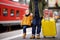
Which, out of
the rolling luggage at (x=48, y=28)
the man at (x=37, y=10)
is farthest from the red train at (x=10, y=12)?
the man at (x=37, y=10)

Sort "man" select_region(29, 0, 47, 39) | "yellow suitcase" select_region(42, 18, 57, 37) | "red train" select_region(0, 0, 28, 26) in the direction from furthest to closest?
1. "red train" select_region(0, 0, 28, 26)
2. "yellow suitcase" select_region(42, 18, 57, 37)
3. "man" select_region(29, 0, 47, 39)

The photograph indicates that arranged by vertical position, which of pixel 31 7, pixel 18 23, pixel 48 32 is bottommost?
pixel 18 23

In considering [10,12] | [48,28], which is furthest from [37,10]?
[10,12]

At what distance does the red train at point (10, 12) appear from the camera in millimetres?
11406

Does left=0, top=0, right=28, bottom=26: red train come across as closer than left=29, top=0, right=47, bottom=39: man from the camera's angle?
No

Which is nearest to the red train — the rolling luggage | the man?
the rolling luggage

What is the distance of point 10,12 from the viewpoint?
12.6m

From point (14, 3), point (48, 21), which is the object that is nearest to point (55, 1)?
point (14, 3)

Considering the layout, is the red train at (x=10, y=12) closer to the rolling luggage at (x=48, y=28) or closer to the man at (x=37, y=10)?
the rolling luggage at (x=48, y=28)

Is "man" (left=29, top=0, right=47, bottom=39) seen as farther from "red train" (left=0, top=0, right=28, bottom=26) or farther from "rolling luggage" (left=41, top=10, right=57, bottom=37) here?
"red train" (left=0, top=0, right=28, bottom=26)

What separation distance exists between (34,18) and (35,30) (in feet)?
1.54

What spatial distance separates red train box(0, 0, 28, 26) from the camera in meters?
11.4

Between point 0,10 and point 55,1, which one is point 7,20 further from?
point 55,1

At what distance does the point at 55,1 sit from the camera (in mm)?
11961
